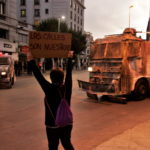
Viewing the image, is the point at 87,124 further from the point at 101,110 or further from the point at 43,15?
the point at 43,15

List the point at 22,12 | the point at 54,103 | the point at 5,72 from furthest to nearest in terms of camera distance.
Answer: the point at 22,12 < the point at 5,72 < the point at 54,103

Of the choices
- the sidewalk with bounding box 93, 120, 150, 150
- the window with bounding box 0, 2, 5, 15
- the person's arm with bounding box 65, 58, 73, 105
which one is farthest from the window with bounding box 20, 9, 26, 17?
the person's arm with bounding box 65, 58, 73, 105

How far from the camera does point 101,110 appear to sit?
9117 millimetres

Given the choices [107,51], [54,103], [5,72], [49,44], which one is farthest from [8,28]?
[54,103]

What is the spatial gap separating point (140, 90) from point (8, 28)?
26.0 meters

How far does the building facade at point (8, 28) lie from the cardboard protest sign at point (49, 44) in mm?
27812

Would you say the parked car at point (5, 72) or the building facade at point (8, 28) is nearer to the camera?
the parked car at point (5, 72)

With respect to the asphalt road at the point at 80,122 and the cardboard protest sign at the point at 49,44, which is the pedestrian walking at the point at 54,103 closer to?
the cardboard protest sign at the point at 49,44

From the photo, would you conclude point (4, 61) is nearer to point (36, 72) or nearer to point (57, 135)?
point (36, 72)

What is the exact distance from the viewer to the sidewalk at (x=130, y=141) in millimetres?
5027

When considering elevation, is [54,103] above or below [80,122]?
A: above

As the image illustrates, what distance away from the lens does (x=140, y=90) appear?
1109 cm

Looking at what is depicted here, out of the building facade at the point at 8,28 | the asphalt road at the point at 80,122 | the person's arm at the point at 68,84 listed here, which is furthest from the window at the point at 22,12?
the person's arm at the point at 68,84

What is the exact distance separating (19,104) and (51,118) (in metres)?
7.43
